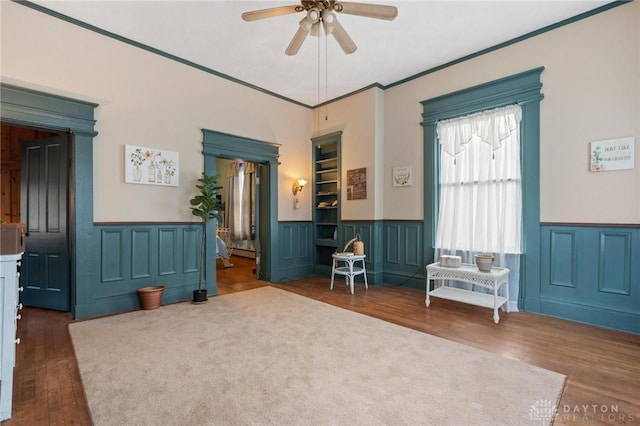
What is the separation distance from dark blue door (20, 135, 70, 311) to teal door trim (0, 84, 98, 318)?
0.94 feet

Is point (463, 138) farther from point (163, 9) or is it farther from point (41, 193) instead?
point (41, 193)

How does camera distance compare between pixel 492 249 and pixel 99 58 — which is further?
pixel 492 249

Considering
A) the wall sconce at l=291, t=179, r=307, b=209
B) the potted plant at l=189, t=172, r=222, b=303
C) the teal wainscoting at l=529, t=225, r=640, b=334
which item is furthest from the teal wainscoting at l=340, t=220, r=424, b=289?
the potted plant at l=189, t=172, r=222, b=303

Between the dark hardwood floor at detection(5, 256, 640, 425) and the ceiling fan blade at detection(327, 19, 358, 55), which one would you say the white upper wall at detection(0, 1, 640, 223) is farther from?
the ceiling fan blade at detection(327, 19, 358, 55)

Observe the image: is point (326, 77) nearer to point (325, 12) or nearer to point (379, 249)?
point (325, 12)

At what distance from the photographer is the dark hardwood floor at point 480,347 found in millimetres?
1828

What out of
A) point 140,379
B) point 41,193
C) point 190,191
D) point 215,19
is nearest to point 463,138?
point 215,19

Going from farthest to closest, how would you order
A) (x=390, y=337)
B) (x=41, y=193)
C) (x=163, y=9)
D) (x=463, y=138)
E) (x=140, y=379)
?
(x=463, y=138) → (x=41, y=193) → (x=163, y=9) → (x=390, y=337) → (x=140, y=379)

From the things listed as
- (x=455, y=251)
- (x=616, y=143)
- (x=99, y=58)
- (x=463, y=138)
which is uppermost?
(x=99, y=58)

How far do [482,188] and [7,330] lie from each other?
15.9 ft

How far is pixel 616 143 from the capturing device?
121 inches

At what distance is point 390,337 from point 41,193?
4.71 m

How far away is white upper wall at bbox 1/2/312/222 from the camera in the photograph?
123 inches

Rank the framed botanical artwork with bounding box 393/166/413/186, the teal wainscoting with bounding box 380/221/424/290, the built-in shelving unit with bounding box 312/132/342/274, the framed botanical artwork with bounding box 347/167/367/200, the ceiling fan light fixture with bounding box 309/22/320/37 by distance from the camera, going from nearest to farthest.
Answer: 1. the ceiling fan light fixture with bounding box 309/22/320/37
2. the teal wainscoting with bounding box 380/221/424/290
3. the framed botanical artwork with bounding box 393/166/413/186
4. the framed botanical artwork with bounding box 347/167/367/200
5. the built-in shelving unit with bounding box 312/132/342/274
